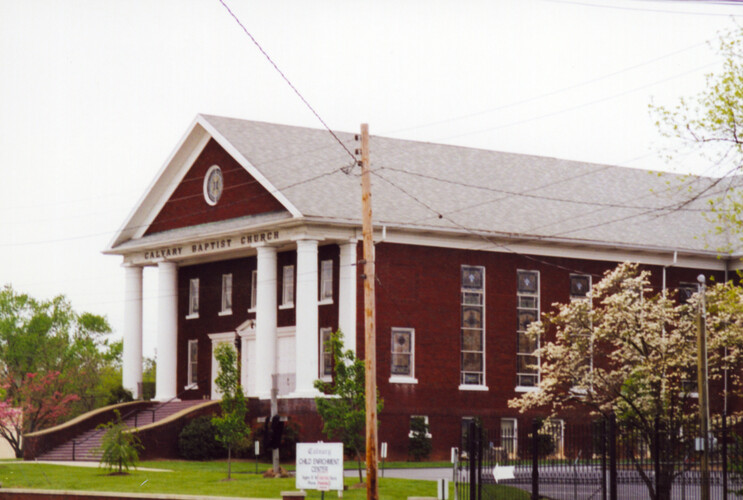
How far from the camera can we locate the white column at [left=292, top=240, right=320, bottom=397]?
165 ft

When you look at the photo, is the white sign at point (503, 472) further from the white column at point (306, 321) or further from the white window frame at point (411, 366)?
the white window frame at point (411, 366)

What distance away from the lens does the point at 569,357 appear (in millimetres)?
49656

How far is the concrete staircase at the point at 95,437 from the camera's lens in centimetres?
5144

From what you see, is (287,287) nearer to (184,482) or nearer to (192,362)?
(192,362)

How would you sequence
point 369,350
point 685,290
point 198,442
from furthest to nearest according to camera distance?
point 685,290
point 198,442
point 369,350

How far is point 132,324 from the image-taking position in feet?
199

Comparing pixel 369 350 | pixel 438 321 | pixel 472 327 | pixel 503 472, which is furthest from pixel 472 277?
pixel 503 472

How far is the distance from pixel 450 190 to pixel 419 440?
10.9m

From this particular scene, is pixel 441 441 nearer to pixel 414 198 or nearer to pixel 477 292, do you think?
pixel 477 292

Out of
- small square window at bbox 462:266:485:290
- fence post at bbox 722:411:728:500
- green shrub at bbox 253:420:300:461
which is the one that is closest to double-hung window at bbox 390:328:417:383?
small square window at bbox 462:266:485:290

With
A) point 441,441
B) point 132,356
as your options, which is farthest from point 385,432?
point 132,356

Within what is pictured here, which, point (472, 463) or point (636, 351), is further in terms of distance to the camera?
point (636, 351)

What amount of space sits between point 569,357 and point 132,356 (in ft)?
68.8

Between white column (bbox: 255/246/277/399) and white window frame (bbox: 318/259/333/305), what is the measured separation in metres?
1.85
